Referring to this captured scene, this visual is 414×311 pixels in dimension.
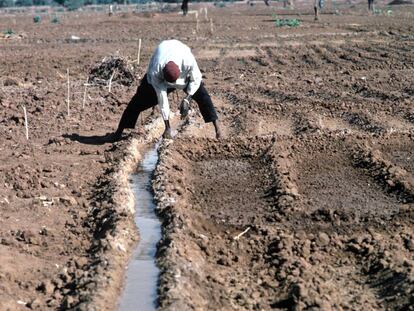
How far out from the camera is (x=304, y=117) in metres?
13.8

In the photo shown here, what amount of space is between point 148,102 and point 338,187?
3718 millimetres

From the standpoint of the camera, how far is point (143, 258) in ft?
24.6

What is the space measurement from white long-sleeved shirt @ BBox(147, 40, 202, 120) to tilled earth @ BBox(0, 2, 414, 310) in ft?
2.52

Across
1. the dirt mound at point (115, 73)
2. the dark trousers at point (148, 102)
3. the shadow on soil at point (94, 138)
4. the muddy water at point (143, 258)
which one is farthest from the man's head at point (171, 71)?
the dirt mound at point (115, 73)

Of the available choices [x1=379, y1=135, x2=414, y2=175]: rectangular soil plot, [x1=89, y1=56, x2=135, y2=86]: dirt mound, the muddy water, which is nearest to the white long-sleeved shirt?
the muddy water

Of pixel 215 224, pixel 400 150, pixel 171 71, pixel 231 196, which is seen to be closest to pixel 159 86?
pixel 171 71

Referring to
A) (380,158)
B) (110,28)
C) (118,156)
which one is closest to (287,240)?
(380,158)

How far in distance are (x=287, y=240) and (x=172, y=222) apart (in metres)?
1.22

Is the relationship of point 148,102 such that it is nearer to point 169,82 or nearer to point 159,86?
point 159,86

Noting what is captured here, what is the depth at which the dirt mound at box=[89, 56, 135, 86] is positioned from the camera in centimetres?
1808

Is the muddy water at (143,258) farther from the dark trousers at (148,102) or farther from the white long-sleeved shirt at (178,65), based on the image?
the dark trousers at (148,102)

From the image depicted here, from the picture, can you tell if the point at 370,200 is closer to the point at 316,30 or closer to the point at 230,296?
the point at 230,296

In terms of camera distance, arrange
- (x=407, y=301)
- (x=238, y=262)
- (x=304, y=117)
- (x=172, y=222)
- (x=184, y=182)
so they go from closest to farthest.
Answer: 1. (x=407, y=301)
2. (x=238, y=262)
3. (x=172, y=222)
4. (x=184, y=182)
5. (x=304, y=117)

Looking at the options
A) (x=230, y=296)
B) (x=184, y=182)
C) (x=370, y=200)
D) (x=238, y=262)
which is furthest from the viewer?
(x=184, y=182)
